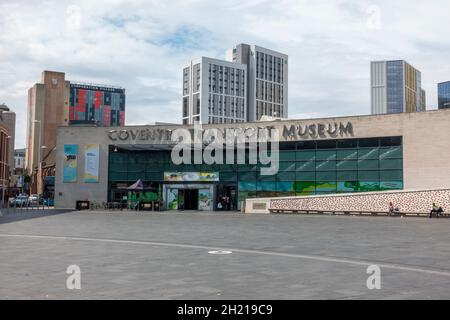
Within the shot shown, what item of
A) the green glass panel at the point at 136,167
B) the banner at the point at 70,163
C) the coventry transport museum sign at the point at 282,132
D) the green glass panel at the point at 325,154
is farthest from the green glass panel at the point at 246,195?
the banner at the point at 70,163

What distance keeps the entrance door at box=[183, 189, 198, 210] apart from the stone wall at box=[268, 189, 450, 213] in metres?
10.3

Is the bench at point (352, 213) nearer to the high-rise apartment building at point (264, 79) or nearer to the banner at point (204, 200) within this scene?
the banner at point (204, 200)

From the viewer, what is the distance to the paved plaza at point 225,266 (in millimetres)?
9461

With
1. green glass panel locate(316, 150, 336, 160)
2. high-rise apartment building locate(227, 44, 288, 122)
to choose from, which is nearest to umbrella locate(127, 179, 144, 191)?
green glass panel locate(316, 150, 336, 160)

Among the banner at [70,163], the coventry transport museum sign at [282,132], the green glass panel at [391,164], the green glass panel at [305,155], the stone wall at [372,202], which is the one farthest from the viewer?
the banner at [70,163]

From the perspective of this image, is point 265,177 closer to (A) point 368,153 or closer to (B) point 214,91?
(A) point 368,153

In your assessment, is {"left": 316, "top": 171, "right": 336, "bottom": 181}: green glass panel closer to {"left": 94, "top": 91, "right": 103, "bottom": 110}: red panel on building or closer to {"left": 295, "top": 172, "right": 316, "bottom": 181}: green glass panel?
{"left": 295, "top": 172, "right": 316, "bottom": 181}: green glass panel

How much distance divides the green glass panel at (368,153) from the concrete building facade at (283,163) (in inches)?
3.6

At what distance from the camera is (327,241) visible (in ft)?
64.2

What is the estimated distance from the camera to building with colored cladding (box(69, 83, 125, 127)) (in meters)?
186

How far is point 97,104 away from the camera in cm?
19162

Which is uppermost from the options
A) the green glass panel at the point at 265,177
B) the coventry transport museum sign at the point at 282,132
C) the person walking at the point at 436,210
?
the coventry transport museum sign at the point at 282,132
